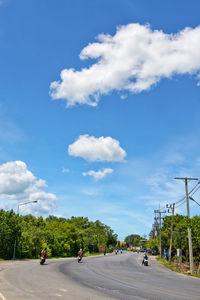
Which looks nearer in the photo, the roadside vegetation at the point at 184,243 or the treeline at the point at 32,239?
the roadside vegetation at the point at 184,243

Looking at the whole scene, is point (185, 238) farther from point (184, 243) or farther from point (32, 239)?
point (32, 239)

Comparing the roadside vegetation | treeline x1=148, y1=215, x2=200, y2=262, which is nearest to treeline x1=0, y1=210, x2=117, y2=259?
the roadside vegetation

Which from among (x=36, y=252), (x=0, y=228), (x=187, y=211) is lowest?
(x=36, y=252)

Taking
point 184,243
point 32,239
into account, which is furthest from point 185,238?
point 32,239

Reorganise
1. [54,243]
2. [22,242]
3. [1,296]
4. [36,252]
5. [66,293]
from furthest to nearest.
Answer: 1. [54,243]
2. [36,252]
3. [22,242]
4. [66,293]
5. [1,296]

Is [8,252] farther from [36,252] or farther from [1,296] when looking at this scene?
[1,296]

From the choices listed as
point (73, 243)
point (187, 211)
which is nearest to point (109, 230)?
point (73, 243)

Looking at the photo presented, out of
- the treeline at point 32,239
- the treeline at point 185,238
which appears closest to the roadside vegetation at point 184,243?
the treeline at point 185,238

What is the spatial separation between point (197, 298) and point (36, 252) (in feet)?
123

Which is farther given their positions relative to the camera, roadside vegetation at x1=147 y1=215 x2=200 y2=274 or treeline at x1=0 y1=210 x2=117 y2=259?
treeline at x1=0 y1=210 x2=117 y2=259

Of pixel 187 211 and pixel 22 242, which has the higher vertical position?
pixel 187 211

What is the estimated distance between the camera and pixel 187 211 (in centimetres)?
3262

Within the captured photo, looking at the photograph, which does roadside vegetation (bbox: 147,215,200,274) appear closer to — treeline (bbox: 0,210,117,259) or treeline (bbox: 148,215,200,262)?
treeline (bbox: 148,215,200,262)

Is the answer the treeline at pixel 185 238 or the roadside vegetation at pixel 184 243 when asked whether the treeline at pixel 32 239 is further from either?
the treeline at pixel 185 238
